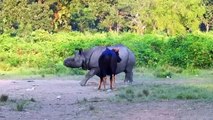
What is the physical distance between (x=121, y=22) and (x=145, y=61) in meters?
27.4

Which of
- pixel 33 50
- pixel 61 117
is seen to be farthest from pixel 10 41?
pixel 61 117

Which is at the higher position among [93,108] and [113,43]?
[113,43]

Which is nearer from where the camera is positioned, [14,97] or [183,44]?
[14,97]

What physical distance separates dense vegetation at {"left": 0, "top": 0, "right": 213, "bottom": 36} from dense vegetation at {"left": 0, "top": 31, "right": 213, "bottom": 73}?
9.16 m

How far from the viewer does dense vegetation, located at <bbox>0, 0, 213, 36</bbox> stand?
1577 inches

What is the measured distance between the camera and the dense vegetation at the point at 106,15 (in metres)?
40.1

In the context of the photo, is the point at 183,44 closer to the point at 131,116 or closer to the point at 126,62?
the point at 126,62

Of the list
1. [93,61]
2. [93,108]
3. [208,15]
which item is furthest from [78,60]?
[208,15]

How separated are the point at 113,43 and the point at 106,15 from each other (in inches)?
997

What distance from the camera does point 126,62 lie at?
704 inches

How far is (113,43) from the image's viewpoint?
28953mm

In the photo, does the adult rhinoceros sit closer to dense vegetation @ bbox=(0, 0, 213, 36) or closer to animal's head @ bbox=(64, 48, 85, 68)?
animal's head @ bbox=(64, 48, 85, 68)

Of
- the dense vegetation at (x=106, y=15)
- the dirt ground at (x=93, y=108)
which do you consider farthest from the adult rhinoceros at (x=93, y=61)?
the dense vegetation at (x=106, y=15)

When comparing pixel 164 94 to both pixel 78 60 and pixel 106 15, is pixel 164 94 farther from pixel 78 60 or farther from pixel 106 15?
pixel 106 15
